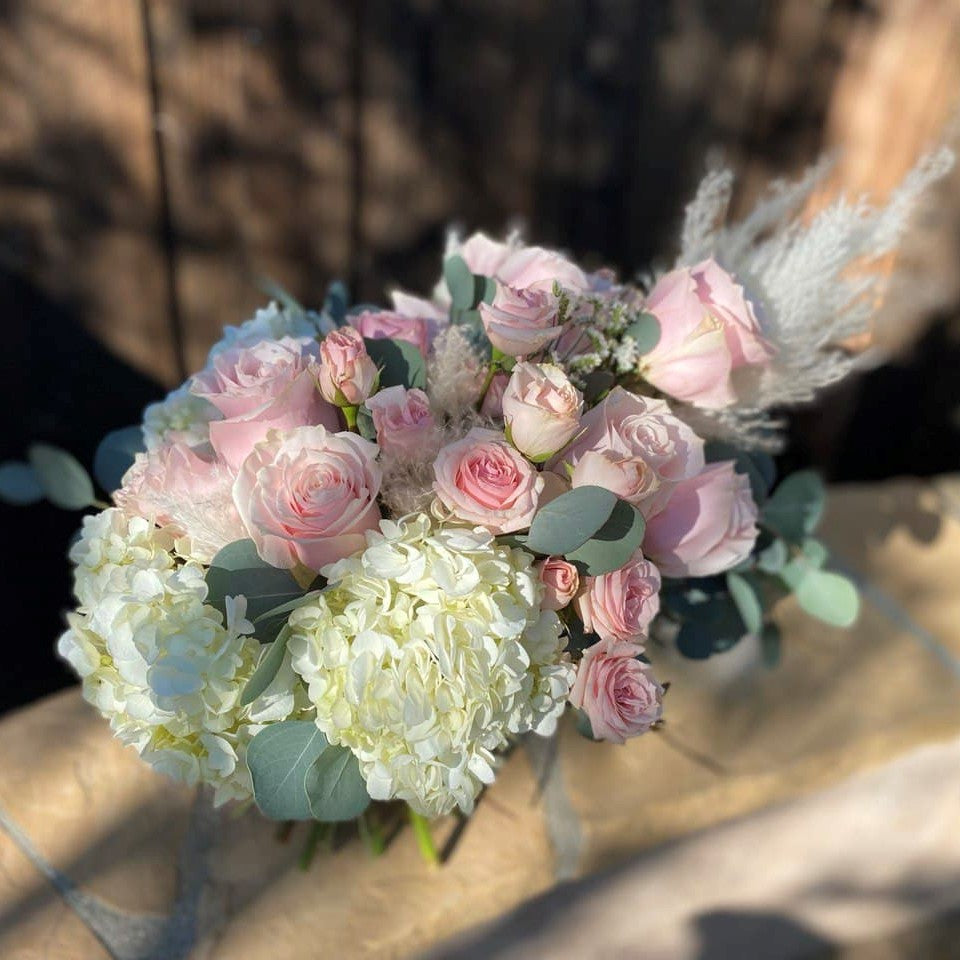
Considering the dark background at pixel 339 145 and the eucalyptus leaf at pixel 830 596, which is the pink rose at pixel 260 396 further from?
the dark background at pixel 339 145

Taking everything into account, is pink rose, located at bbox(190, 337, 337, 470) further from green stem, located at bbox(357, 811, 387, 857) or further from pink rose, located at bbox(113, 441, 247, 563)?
green stem, located at bbox(357, 811, 387, 857)

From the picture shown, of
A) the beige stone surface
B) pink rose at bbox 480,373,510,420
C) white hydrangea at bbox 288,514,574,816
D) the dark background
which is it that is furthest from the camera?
the dark background

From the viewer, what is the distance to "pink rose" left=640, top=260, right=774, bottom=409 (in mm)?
797

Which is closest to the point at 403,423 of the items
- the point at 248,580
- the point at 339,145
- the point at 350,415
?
the point at 350,415

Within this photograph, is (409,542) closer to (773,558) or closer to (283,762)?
(283,762)

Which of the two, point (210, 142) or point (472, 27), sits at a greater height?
point (472, 27)

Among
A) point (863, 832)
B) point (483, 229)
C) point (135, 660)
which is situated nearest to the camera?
point (135, 660)

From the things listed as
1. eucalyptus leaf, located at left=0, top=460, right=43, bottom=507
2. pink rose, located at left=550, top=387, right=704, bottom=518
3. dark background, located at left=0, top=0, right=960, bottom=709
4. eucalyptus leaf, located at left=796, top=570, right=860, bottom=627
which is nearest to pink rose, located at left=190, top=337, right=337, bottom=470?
pink rose, located at left=550, top=387, right=704, bottom=518

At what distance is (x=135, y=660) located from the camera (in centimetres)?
67

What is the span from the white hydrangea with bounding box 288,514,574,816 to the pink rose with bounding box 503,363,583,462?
0.08 meters

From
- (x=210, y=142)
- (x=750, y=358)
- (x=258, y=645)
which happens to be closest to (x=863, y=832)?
(x=750, y=358)

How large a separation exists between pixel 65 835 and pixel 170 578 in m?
0.45

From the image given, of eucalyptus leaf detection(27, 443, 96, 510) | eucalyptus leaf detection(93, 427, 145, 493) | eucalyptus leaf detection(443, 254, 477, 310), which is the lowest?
eucalyptus leaf detection(27, 443, 96, 510)

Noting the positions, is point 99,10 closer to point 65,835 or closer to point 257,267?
point 257,267
